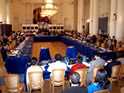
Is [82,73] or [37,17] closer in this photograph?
[82,73]

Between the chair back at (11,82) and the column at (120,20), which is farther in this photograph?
the column at (120,20)

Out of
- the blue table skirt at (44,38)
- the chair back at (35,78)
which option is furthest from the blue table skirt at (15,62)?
the blue table skirt at (44,38)

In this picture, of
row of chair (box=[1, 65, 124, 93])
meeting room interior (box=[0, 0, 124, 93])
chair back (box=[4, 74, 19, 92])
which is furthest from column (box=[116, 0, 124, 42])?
chair back (box=[4, 74, 19, 92])

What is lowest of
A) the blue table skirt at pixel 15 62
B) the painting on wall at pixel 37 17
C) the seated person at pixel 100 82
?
the blue table skirt at pixel 15 62

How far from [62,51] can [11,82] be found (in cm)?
880

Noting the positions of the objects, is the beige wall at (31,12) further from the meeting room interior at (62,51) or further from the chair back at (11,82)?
the chair back at (11,82)

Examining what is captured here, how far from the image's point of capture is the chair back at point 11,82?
160 inches

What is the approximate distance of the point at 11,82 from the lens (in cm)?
412

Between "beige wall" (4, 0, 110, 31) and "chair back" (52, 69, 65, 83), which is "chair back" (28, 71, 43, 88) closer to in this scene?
"chair back" (52, 69, 65, 83)

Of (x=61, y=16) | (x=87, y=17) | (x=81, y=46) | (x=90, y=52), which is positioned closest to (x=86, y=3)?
(x=87, y=17)

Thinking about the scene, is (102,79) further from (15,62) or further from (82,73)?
(15,62)

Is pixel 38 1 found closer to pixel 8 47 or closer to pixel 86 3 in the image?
pixel 86 3

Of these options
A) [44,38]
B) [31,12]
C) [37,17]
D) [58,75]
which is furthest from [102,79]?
[31,12]

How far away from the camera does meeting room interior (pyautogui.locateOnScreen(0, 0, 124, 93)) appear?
4352 millimetres
